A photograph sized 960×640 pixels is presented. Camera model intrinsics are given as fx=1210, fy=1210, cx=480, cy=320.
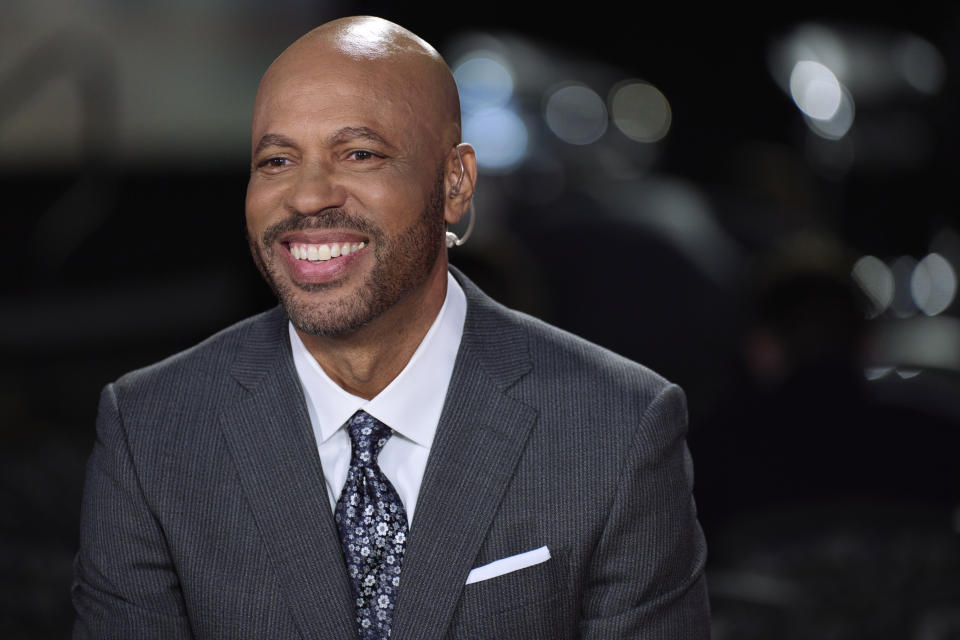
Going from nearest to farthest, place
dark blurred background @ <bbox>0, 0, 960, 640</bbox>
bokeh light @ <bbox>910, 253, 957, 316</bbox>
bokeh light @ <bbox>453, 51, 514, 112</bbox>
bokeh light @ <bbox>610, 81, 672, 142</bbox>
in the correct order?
dark blurred background @ <bbox>0, 0, 960, 640</bbox> < bokeh light @ <bbox>910, 253, 957, 316</bbox> < bokeh light @ <bbox>453, 51, 514, 112</bbox> < bokeh light @ <bbox>610, 81, 672, 142</bbox>

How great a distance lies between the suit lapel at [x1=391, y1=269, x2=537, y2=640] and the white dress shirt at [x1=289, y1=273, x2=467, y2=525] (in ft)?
0.12

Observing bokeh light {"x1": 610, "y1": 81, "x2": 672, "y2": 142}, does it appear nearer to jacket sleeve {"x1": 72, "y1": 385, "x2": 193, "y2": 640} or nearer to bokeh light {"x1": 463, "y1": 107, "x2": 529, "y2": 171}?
bokeh light {"x1": 463, "y1": 107, "x2": 529, "y2": 171}

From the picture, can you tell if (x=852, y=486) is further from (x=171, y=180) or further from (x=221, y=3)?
(x=171, y=180)

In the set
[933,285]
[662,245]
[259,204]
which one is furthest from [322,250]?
[933,285]

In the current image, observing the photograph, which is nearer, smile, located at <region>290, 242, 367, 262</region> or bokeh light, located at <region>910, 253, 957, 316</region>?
smile, located at <region>290, 242, 367, 262</region>

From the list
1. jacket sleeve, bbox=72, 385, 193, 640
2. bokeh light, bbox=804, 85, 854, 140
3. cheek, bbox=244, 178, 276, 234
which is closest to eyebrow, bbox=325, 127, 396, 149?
cheek, bbox=244, 178, 276, 234

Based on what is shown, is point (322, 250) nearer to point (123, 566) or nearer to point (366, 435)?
point (366, 435)

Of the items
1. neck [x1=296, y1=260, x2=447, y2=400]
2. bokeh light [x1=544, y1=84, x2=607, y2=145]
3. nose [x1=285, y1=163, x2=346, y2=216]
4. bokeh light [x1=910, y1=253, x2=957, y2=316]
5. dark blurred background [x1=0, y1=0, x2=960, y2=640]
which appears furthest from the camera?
bokeh light [x1=544, y1=84, x2=607, y2=145]

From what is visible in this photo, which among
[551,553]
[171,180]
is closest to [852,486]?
[551,553]

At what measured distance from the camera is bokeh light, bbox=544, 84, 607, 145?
9695mm

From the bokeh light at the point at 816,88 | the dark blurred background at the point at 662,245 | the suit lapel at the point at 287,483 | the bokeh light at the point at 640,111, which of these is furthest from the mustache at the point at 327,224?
the bokeh light at the point at 640,111

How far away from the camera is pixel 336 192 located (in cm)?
156

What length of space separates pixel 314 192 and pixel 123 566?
1.86ft

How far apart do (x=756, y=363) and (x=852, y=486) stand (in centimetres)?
46
